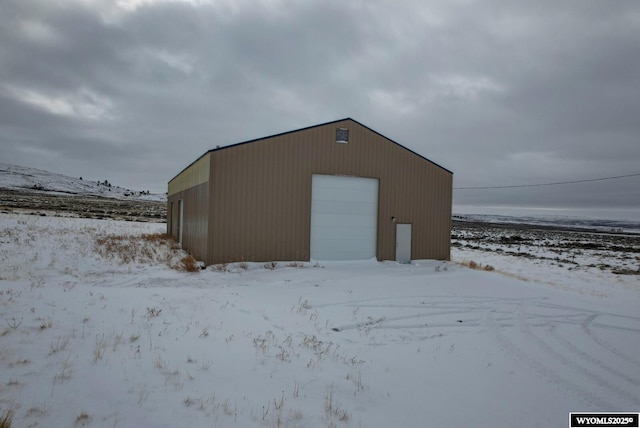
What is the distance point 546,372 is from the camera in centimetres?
593

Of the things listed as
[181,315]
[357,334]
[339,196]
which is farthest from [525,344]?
[339,196]

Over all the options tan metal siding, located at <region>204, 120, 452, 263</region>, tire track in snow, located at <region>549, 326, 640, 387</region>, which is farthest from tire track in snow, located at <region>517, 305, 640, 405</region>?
tan metal siding, located at <region>204, 120, 452, 263</region>

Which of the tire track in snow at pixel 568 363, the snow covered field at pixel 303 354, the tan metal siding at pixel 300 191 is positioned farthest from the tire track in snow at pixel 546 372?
the tan metal siding at pixel 300 191

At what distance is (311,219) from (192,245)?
6.13 metres

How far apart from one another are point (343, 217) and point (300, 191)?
233 cm

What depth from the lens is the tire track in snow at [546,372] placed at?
5.07 metres

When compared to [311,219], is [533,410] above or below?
below

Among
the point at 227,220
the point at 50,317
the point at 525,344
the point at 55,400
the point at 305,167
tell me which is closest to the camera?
the point at 55,400

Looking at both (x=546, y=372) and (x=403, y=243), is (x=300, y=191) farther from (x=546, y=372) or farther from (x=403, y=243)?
(x=546, y=372)

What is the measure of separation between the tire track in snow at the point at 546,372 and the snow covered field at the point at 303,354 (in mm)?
29

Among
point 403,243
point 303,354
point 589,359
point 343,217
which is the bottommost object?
point 589,359

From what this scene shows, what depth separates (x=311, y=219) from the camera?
15414 mm

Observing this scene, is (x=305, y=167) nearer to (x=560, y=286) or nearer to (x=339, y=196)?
(x=339, y=196)

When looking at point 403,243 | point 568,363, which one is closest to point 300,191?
point 403,243
